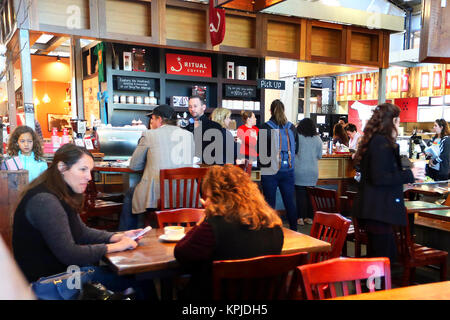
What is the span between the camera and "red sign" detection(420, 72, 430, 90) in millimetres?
10410

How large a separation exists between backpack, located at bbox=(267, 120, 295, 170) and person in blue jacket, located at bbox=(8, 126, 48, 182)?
2.73 m

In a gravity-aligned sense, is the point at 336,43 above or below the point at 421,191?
above

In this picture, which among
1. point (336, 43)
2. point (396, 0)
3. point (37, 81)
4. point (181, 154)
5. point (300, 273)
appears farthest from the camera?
Result: point (37, 81)

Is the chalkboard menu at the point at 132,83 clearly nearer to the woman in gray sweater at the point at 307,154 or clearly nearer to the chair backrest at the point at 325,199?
the woman in gray sweater at the point at 307,154

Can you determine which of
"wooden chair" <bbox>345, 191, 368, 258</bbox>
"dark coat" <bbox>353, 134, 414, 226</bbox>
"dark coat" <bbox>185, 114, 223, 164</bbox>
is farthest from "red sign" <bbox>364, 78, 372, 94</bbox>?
"dark coat" <bbox>353, 134, 414, 226</bbox>

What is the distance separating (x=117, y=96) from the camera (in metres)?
6.75

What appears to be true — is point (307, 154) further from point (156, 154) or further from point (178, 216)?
point (178, 216)

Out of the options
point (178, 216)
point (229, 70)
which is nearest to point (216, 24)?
point (229, 70)

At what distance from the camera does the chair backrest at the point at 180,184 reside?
344 cm

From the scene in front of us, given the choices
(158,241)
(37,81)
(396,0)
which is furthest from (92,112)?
(396,0)

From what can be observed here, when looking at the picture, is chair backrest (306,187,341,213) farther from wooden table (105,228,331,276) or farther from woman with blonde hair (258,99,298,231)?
wooden table (105,228,331,276)

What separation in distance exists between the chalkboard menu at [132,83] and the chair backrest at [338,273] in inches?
228

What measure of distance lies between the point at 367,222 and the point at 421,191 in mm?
2102
